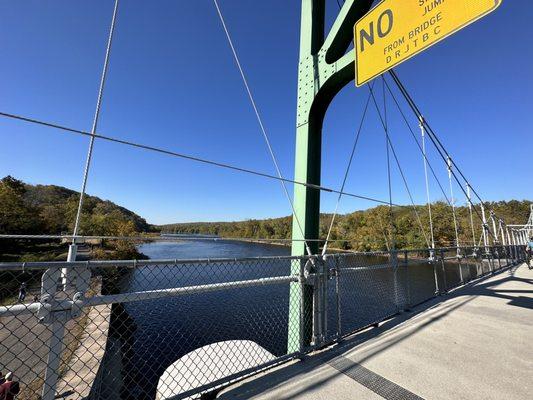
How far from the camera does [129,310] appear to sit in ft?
57.3

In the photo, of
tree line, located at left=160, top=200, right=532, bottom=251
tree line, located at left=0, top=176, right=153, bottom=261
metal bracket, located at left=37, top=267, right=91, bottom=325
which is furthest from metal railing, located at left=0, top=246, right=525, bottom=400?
tree line, located at left=0, top=176, right=153, bottom=261

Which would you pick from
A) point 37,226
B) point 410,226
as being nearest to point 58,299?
point 410,226

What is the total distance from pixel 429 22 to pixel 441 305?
14.0 ft

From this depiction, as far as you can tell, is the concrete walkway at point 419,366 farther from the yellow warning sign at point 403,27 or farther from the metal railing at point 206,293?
the yellow warning sign at point 403,27

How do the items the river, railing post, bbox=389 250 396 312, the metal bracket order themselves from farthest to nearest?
the river, railing post, bbox=389 250 396 312, the metal bracket

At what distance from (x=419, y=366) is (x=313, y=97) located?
303 centimetres

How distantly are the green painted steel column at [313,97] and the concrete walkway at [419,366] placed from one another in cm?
62

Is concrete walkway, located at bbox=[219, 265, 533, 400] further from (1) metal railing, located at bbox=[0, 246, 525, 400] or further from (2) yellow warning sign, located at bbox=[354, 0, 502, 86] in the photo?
(2) yellow warning sign, located at bbox=[354, 0, 502, 86]

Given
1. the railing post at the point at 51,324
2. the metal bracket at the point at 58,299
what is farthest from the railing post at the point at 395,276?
the railing post at the point at 51,324

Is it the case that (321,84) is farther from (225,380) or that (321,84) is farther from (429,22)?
(225,380)

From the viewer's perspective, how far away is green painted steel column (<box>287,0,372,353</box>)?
2.94 metres

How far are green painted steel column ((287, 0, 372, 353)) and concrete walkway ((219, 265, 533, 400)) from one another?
62cm

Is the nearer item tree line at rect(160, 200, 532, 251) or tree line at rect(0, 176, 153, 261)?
tree line at rect(0, 176, 153, 261)

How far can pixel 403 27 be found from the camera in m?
2.01
